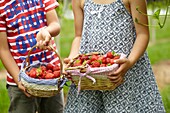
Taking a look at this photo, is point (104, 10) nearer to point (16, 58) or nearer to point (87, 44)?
point (87, 44)

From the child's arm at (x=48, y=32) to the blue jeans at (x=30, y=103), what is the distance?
17.6 inches

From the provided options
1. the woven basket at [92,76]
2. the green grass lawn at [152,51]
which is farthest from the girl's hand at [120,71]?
the green grass lawn at [152,51]

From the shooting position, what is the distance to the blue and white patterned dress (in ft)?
9.72

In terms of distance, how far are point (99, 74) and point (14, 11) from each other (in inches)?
33.7

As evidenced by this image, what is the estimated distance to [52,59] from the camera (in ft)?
11.1

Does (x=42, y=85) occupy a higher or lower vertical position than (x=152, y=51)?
higher

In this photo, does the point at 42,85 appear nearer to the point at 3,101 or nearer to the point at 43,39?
the point at 43,39

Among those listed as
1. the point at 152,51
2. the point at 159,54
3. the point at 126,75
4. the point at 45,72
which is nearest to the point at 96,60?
the point at 126,75

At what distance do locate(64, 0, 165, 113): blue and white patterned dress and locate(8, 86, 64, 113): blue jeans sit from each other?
0.42 meters

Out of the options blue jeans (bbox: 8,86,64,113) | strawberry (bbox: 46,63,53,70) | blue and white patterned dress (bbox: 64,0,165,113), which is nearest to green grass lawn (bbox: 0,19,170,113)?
blue jeans (bbox: 8,86,64,113)

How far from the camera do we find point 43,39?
301 cm

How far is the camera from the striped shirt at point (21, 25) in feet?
10.7

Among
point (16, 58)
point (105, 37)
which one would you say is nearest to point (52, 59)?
point (16, 58)

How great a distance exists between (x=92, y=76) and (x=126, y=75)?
308mm
